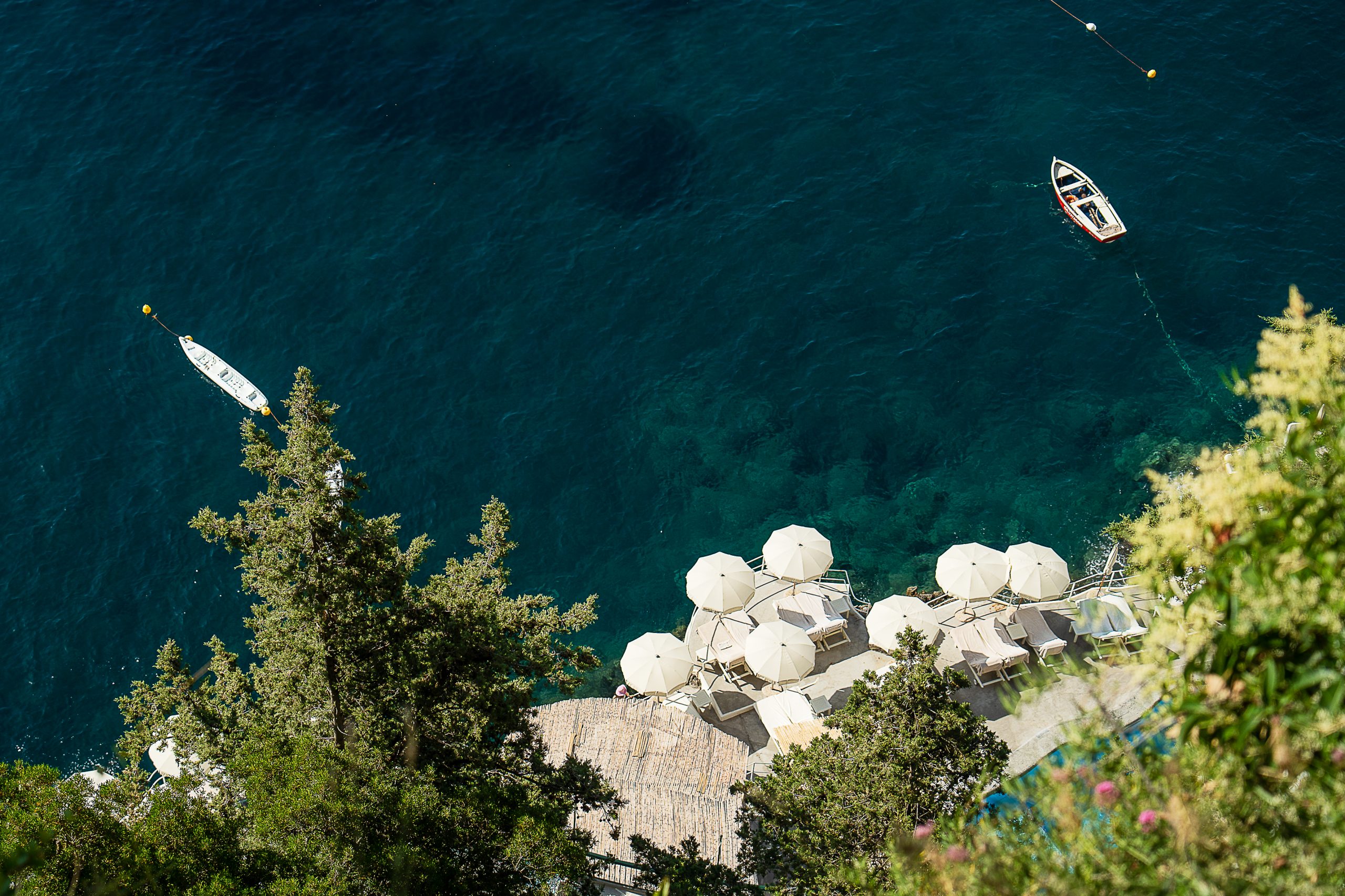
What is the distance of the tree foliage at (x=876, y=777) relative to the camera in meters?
23.2

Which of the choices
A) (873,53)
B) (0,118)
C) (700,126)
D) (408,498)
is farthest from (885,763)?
(0,118)

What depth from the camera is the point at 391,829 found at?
2248 centimetres

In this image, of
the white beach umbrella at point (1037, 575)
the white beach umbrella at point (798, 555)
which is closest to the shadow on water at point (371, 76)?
the white beach umbrella at point (798, 555)

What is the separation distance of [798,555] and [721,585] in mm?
3183

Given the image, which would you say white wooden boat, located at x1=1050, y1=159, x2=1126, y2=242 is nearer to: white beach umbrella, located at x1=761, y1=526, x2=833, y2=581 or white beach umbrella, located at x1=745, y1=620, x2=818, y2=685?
white beach umbrella, located at x1=761, y1=526, x2=833, y2=581

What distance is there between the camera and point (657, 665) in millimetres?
39188

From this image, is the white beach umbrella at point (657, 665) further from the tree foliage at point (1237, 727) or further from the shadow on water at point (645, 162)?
the shadow on water at point (645, 162)

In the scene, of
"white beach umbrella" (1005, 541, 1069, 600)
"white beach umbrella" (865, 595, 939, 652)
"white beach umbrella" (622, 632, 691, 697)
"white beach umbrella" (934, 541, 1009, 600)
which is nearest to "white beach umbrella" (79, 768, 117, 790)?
→ "white beach umbrella" (622, 632, 691, 697)

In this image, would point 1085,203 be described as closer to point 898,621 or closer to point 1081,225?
point 1081,225

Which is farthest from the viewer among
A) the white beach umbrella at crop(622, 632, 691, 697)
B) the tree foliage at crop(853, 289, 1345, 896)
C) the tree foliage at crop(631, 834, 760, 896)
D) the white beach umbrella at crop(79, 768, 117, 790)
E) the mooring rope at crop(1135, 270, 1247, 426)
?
the mooring rope at crop(1135, 270, 1247, 426)

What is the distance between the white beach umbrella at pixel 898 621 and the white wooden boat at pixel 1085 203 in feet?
78.2

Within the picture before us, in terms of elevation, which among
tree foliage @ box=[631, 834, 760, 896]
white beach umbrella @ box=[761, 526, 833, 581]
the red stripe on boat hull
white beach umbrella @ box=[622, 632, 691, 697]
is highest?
tree foliage @ box=[631, 834, 760, 896]

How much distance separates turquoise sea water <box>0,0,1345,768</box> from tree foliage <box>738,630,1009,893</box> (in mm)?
19628

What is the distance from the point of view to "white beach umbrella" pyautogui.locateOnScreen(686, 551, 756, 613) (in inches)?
1633
